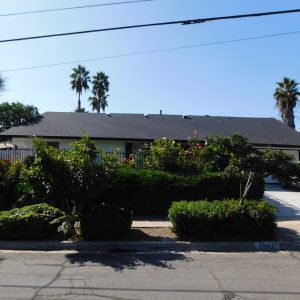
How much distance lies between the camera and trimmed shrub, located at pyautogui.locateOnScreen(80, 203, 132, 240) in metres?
10.5

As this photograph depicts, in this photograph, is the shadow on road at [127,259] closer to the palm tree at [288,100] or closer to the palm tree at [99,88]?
the palm tree at [288,100]

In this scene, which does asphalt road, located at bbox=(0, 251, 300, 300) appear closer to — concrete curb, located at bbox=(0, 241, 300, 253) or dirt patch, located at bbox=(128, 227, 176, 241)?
concrete curb, located at bbox=(0, 241, 300, 253)

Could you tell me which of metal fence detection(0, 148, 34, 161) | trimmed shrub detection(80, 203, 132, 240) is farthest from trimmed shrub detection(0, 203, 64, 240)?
metal fence detection(0, 148, 34, 161)

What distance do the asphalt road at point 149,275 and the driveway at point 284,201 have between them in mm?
5325

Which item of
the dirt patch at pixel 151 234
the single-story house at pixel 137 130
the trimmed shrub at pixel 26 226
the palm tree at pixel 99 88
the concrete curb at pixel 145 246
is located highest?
the palm tree at pixel 99 88

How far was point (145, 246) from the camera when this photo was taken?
10.3 metres

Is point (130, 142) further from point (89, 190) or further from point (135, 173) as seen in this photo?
point (89, 190)

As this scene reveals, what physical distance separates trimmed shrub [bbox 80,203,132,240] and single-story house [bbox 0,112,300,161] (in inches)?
623

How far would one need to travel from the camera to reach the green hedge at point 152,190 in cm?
1429

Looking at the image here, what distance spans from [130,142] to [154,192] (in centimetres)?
1298

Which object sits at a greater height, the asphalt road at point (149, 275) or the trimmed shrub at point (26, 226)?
the trimmed shrub at point (26, 226)

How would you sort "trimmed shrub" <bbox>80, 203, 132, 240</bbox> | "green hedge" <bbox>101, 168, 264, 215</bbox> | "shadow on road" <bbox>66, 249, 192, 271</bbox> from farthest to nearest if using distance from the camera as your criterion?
"green hedge" <bbox>101, 168, 264, 215</bbox> < "trimmed shrub" <bbox>80, 203, 132, 240</bbox> < "shadow on road" <bbox>66, 249, 192, 271</bbox>

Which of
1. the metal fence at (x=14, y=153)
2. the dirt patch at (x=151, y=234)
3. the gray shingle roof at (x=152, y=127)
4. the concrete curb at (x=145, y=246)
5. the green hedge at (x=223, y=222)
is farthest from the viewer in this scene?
the gray shingle roof at (x=152, y=127)

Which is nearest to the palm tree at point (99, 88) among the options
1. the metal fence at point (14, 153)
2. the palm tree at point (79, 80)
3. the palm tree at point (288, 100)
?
the palm tree at point (79, 80)
